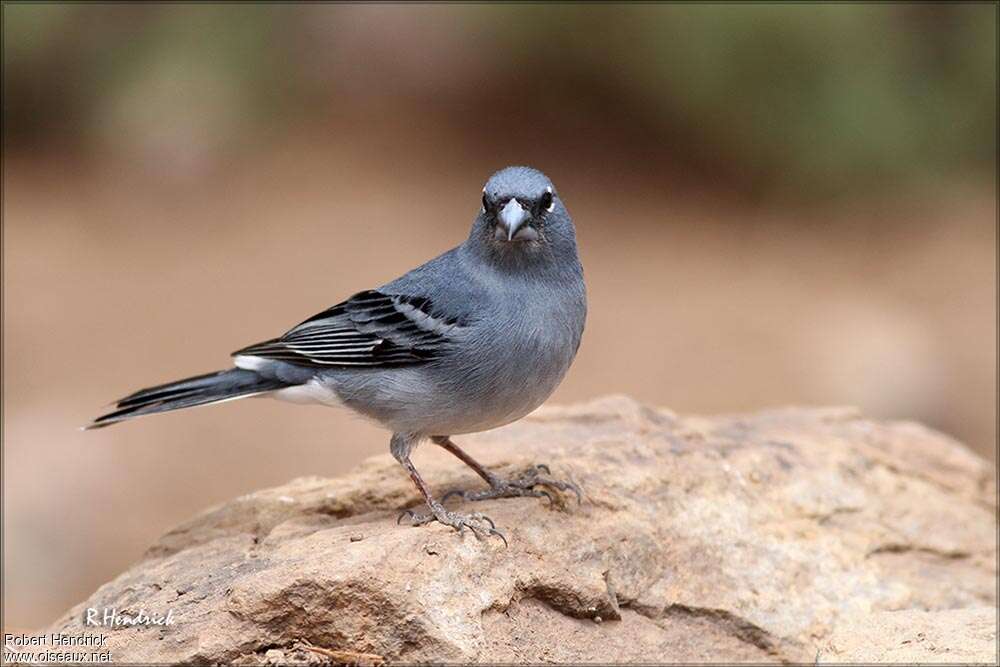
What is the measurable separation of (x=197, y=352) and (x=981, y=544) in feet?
28.3

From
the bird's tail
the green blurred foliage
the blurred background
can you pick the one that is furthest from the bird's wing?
the green blurred foliage

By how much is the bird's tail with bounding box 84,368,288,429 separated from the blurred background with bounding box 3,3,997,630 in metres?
5.53

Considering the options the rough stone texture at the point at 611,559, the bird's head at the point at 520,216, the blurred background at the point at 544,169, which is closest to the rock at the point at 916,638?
the rough stone texture at the point at 611,559

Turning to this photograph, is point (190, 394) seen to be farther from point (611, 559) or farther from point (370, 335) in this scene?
point (611, 559)

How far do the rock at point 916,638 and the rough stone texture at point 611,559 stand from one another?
0.06 ft

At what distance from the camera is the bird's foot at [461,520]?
5.41 m

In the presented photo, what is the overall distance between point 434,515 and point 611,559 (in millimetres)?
848

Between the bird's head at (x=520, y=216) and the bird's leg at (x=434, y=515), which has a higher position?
the bird's head at (x=520, y=216)

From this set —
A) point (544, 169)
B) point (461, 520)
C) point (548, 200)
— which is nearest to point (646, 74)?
point (544, 169)

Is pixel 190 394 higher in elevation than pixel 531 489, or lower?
higher

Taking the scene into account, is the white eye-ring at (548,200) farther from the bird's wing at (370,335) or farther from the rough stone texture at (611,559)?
the rough stone texture at (611,559)

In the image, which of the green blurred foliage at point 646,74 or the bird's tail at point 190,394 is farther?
the green blurred foliage at point 646,74

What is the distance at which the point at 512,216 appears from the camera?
18.0 ft

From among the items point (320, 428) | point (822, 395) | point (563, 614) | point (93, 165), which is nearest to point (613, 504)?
point (563, 614)
